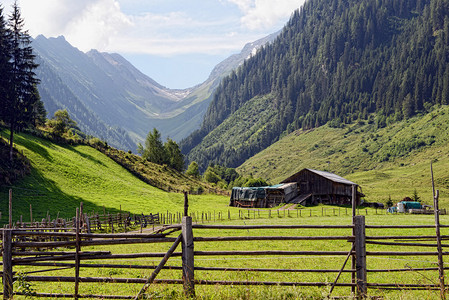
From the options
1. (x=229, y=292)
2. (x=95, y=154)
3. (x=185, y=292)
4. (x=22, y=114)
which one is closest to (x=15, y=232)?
(x=185, y=292)

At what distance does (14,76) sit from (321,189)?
68059 millimetres

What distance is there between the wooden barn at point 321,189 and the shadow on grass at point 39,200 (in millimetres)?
50256

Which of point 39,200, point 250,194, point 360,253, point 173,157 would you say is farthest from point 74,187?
point 173,157

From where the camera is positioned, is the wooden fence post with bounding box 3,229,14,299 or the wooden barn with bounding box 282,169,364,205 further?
the wooden barn with bounding box 282,169,364,205

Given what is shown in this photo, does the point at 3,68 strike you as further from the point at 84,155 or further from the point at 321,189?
the point at 321,189

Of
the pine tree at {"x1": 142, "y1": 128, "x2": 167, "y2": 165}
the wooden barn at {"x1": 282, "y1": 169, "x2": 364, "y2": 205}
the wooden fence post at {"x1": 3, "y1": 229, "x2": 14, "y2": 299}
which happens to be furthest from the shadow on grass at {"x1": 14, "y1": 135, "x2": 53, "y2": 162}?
the wooden fence post at {"x1": 3, "y1": 229, "x2": 14, "y2": 299}

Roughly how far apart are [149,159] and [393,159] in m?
126

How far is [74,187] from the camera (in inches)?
2547

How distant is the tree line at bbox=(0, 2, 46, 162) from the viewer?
2425 inches

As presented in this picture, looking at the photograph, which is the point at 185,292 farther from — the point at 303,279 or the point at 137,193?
the point at 137,193

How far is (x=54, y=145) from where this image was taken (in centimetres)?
8188

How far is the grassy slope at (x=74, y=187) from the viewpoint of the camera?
52.4 m

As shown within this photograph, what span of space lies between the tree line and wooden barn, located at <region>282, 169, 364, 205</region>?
5864 centimetres

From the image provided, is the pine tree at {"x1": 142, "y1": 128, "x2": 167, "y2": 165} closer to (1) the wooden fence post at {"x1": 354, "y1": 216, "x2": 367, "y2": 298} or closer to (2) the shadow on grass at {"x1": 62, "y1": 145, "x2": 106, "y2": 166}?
(2) the shadow on grass at {"x1": 62, "y1": 145, "x2": 106, "y2": 166}
